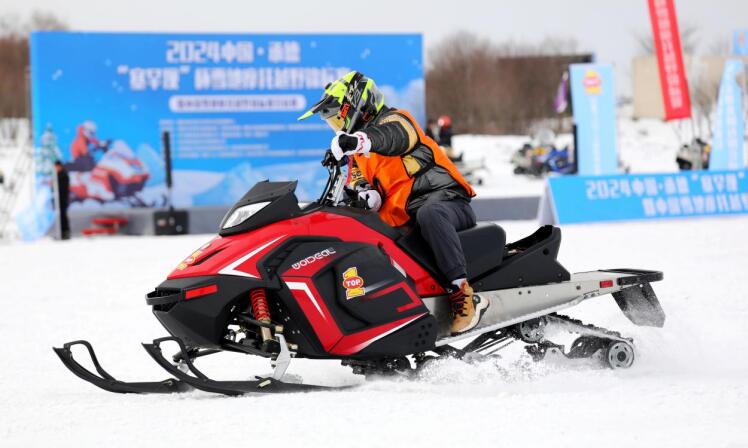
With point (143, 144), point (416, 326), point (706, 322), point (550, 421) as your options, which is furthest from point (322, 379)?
point (143, 144)

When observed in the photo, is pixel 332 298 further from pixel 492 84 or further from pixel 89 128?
pixel 492 84

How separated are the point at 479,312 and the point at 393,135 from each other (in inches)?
36.9

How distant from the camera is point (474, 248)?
494 centimetres

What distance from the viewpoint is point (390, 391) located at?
4.50m

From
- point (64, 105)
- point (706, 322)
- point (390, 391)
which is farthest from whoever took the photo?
point (64, 105)

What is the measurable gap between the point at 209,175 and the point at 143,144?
131 centimetres

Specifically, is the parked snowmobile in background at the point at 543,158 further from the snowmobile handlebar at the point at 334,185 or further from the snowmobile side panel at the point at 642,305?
the snowmobile handlebar at the point at 334,185

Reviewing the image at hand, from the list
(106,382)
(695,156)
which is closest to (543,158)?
(695,156)

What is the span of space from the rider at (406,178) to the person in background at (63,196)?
12.3m

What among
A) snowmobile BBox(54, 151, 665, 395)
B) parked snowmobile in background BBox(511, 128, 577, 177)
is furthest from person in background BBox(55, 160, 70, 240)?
parked snowmobile in background BBox(511, 128, 577, 177)

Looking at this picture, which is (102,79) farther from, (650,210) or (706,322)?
(706,322)

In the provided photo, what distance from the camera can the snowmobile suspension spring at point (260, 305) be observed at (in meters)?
4.41

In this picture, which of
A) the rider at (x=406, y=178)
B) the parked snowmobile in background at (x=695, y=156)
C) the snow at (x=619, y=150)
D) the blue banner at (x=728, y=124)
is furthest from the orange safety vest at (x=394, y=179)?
the parked snowmobile in background at (x=695, y=156)

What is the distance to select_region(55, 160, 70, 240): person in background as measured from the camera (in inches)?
647
